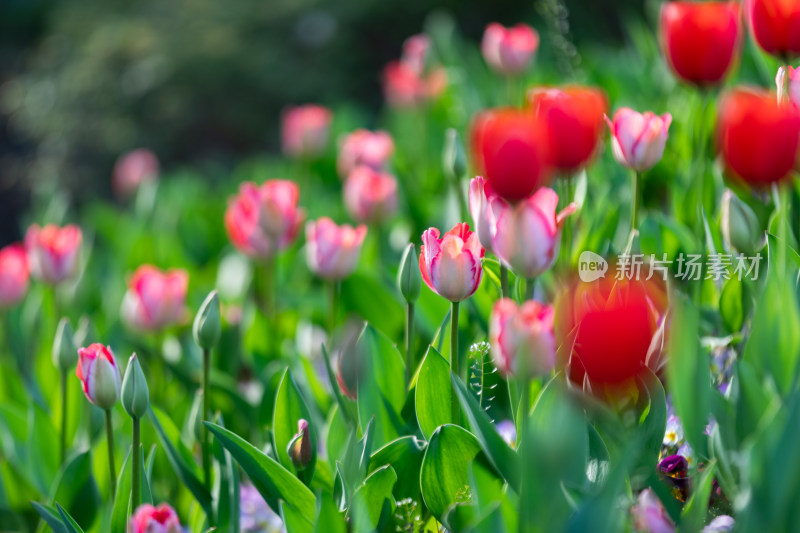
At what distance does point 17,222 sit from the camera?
5.54 metres

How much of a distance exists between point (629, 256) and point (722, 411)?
1.01 ft

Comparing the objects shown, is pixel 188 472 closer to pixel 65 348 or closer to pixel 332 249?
pixel 65 348

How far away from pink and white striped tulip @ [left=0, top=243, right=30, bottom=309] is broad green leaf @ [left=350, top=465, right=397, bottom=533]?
126 centimetres

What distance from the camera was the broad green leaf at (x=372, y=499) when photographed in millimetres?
936

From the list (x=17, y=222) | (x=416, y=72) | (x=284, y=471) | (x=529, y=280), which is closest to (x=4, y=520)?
(x=284, y=471)

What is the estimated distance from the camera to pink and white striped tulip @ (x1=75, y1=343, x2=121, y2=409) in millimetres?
1120

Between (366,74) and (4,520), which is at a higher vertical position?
(4,520)

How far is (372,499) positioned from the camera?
39.9 inches

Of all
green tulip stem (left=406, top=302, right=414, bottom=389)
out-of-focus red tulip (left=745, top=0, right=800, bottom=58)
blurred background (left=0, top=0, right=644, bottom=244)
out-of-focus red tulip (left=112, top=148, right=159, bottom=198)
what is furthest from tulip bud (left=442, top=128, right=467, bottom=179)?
blurred background (left=0, top=0, right=644, bottom=244)

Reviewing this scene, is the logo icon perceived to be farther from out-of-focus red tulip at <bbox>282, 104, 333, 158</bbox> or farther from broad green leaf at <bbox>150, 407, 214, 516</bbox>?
out-of-focus red tulip at <bbox>282, 104, 333, 158</bbox>

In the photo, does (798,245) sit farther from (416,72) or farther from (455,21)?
(455,21)

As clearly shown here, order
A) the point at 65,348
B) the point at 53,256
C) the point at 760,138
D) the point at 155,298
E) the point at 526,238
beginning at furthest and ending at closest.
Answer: the point at 53,256, the point at 155,298, the point at 65,348, the point at 526,238, the point at 760,138

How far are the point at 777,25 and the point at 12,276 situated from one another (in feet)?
5.42

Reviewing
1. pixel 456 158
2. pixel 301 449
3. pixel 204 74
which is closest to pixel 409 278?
pixel 301 449
